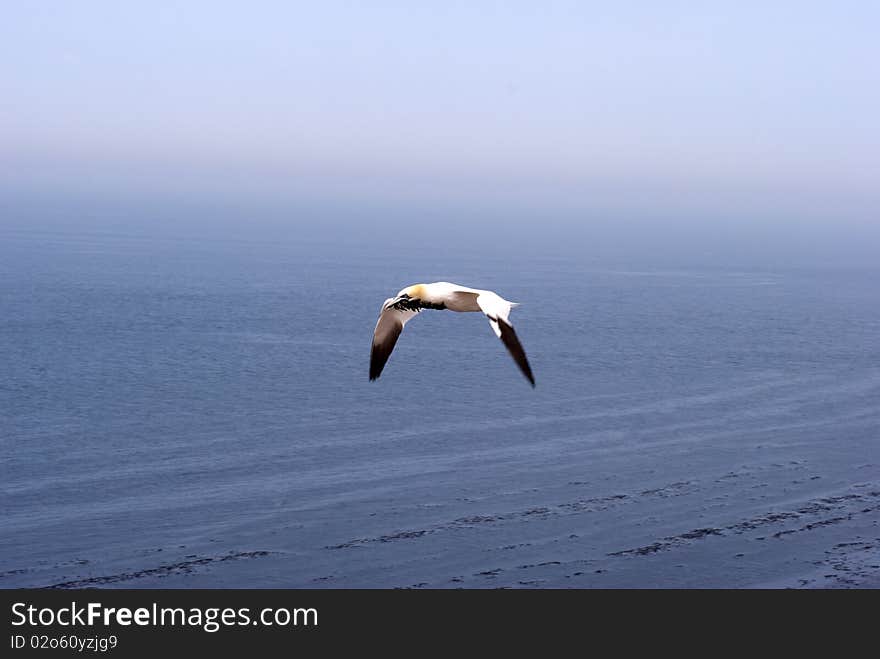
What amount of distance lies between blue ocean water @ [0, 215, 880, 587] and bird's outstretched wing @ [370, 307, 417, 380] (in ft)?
Answer: 88.4

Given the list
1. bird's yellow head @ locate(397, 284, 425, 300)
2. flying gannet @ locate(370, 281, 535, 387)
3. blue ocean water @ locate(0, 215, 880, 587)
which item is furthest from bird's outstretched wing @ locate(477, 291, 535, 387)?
blue ocean water @ locate(0, 215, 880, 587)

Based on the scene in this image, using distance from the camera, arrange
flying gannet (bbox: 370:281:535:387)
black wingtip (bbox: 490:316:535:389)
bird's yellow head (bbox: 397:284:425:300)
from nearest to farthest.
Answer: black wingtip (bbox: 490:316:535:389) < flying gannet (bbox: 370:281:535:387) < bird's yellow head (bbox: 397:284:425:300)

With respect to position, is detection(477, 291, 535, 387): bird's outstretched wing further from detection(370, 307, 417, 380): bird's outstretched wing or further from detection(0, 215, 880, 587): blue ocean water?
detection(0, 215, 880, 587): blue ocean water

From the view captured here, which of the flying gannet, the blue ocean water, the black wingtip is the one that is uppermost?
the flying gannet

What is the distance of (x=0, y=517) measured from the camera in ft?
174

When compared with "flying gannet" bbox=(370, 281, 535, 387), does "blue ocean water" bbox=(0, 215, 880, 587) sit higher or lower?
lower

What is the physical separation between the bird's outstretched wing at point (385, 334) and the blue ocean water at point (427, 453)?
26.9 metres

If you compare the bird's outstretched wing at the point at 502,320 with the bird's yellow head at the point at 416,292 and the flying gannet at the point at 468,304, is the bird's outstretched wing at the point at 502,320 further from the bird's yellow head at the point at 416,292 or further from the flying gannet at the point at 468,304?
the bird's yellow head at the point at 416,292

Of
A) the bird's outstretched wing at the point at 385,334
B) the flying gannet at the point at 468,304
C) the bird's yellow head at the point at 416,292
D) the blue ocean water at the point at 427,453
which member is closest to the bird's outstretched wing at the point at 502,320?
the flying gannet at the point at 468,304

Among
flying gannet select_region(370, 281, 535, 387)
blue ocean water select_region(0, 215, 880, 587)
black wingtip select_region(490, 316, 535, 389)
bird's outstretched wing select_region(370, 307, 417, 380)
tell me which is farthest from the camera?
blue ocean water select_region(0, 215, 880, 587)

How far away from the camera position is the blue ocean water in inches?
1983

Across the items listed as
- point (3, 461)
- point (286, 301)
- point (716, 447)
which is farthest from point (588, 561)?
point (286, 301)

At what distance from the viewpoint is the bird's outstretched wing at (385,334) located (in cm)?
Answer: 2248
